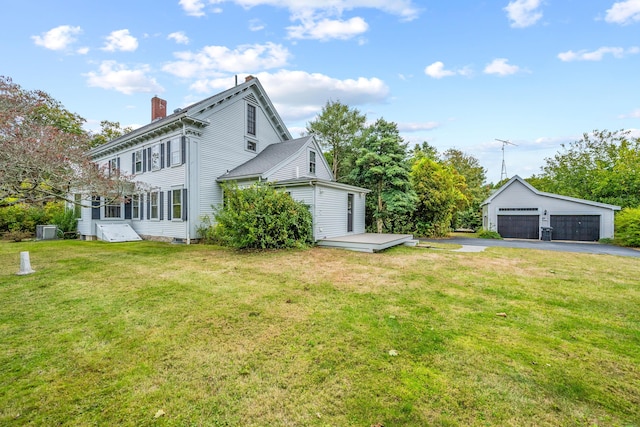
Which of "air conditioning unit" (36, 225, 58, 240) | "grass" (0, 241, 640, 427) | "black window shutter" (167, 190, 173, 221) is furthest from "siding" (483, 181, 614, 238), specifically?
"air conditioning unit" (36, 225, 58, 240)

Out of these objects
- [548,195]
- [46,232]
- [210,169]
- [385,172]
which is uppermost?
[385,172]

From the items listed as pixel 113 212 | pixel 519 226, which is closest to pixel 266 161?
pixel 113 212

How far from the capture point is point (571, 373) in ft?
8.59

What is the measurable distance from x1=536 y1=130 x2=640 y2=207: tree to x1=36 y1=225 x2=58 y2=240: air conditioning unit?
36.9 m

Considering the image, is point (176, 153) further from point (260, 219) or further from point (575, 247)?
point (575, 247)

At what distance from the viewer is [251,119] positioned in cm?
1558

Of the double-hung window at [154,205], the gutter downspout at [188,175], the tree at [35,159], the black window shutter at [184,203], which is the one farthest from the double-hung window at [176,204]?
the tree at [35,159]

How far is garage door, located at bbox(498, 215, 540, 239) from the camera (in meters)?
18.1

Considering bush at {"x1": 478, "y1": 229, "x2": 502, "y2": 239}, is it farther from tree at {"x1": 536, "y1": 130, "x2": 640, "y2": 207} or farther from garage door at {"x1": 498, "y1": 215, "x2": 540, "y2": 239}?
tree at {"x1": 536, "y1": 130, "x2": 640, "y2": 207}

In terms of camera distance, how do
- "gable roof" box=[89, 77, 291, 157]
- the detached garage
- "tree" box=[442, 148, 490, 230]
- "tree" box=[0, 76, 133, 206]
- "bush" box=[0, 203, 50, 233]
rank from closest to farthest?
"tree" box=[0, 76, 133, 206]
"gable roof" box=[89, 77, 291, 157]
the detached garage
"bush" box=[0, 203, 50, 233]
"tree" box=[442, 148, 490, 230]

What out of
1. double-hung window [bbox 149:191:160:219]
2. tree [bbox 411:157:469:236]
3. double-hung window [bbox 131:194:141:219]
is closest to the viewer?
double-hung window [bbox 149:191:160:219]

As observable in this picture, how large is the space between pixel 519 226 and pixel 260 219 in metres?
18.1

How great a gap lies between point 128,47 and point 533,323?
17.7m

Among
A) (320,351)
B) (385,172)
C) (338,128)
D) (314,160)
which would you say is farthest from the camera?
(338,128)
